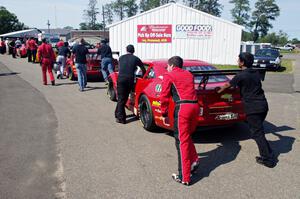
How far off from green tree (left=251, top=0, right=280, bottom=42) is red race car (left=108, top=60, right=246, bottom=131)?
323ft

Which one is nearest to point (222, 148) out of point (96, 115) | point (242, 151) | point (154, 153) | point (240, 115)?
point (242, 151)

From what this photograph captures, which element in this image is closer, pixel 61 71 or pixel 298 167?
pixel 298 167

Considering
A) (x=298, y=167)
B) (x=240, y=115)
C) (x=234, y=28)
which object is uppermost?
(x=234, y=28)

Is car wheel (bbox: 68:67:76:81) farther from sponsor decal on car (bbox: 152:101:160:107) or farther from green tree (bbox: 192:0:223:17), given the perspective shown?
green tree (bbox: 192:0:223:17)

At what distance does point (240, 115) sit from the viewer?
5.80m

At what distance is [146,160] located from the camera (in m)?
4.88

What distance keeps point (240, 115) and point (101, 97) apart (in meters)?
5.46

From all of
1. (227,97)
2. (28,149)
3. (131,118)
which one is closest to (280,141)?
(227,97)

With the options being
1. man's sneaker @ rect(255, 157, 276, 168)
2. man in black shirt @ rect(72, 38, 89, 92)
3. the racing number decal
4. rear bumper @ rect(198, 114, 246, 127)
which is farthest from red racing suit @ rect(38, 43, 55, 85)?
man's sneaker @ rect(255, 157, 276, 168)

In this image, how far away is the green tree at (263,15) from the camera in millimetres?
98125

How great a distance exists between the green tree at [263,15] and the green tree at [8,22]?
3163 inches

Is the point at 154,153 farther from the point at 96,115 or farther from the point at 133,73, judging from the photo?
the point at 96,115

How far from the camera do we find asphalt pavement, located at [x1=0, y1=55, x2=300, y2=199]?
3904 mm

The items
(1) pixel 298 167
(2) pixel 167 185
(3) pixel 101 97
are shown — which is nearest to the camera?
(2) pixel 167 185
